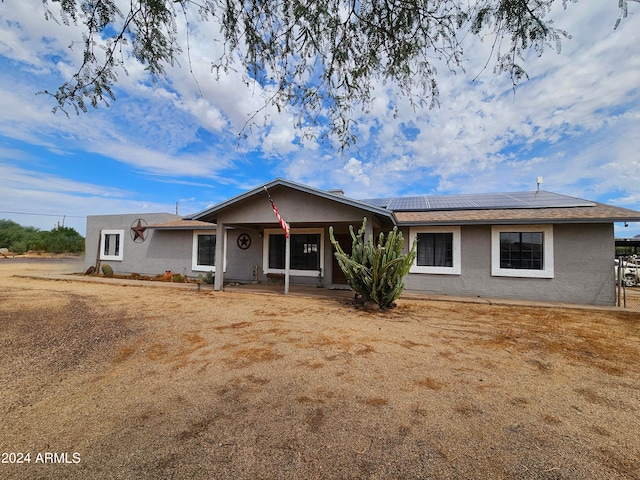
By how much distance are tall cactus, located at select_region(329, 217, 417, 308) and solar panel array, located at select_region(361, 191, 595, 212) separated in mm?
3529

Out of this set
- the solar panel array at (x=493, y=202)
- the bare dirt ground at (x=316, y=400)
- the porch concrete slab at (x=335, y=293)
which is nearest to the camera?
the bare dirt ground at (x=316, y=400)

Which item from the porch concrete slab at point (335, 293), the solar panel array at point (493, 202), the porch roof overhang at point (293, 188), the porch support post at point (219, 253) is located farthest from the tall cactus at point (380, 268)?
the porch support post at point (219, 253)

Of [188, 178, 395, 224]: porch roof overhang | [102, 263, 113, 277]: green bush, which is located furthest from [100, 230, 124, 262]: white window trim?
[188, 178, 395, 224]: porch roof overhang

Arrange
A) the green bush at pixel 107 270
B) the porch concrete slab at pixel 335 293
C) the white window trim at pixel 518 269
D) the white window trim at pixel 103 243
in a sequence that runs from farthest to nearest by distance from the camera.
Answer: the white window trim at pixel 103 243, the green bush at pixel 107 270, the white window trim at pixel 518 269, the porch concrete slab at pixel 335 293

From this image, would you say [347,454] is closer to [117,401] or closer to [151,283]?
[117,401]

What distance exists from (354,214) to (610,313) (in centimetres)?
731

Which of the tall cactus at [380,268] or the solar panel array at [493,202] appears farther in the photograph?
the solar panel array at [493,202]

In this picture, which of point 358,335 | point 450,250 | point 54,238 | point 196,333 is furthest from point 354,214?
point 54,238

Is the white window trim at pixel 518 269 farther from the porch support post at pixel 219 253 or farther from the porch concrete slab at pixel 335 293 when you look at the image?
the porch support post at pixel 219 253

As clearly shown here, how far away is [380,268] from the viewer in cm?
755

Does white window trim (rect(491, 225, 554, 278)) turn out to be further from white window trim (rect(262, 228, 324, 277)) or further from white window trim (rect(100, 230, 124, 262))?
white window trim (rect(100, 230, 124, 262))

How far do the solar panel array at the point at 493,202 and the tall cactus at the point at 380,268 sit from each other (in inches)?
139

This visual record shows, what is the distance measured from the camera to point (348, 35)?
3906 mm

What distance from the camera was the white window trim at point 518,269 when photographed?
351 inches
